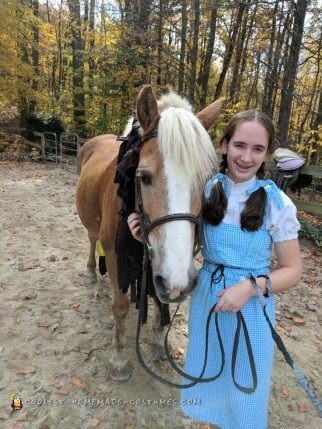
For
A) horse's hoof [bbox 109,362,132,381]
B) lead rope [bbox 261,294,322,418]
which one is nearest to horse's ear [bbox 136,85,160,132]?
lead rope [bbox 261,294,322,418]

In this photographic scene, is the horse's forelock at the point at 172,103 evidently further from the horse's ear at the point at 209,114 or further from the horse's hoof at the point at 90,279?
the horse's hoof at the point at 90,279

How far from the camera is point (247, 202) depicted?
146cm

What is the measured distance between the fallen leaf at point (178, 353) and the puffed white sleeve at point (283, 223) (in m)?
1.82

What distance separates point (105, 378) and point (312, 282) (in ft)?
10.3

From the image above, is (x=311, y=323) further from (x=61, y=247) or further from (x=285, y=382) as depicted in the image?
(x=61, y=247)

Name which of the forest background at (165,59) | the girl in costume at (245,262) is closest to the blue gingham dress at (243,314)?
the girl in costume at (245,262)

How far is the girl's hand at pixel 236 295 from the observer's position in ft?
4.42

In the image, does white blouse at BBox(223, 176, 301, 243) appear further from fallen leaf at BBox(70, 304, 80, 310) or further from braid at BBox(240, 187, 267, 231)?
fallen leaf at BBox(70, 304, 80, 310)

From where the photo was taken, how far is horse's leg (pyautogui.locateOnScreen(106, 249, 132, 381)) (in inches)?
96.3

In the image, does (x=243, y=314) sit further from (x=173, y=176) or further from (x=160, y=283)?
(x=173, y=176)

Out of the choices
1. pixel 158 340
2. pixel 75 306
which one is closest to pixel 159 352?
pixel 158 340

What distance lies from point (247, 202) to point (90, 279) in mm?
2875

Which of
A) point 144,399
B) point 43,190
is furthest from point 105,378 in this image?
point 43,190

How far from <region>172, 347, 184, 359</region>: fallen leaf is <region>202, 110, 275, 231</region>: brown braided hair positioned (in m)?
1.76
